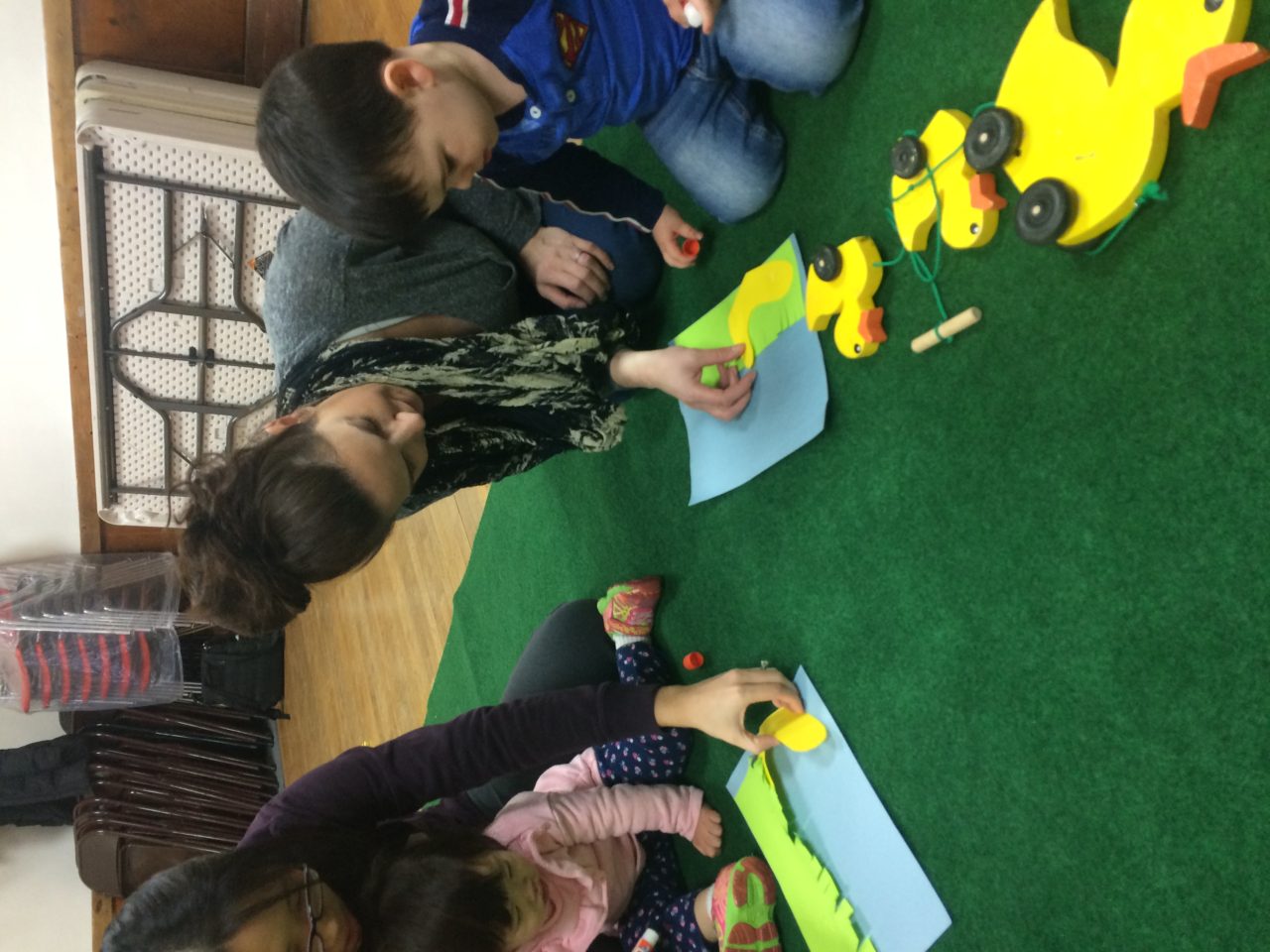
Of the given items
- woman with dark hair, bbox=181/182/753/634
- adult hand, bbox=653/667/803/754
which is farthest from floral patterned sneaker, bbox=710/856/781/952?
woman with dark hair, bbox=181/182/753/634

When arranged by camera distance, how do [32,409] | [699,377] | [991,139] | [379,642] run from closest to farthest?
[991,139], [699,377], [32,409], [379,642]

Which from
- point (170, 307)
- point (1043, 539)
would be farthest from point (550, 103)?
point (170, 307)

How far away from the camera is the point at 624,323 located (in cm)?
106

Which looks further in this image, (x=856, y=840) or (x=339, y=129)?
(x=856, y=840)

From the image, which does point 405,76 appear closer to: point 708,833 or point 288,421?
point 288,421

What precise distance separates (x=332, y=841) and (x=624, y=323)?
2.18ft

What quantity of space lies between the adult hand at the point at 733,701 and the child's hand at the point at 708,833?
0.42ft

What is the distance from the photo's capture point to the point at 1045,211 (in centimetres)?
58

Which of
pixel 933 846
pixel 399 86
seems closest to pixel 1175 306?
pixel 933 846

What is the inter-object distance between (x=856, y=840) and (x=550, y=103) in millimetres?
732

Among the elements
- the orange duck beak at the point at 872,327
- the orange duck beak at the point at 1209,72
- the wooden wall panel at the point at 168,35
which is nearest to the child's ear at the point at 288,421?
the orange duck beak at the point at 872,327

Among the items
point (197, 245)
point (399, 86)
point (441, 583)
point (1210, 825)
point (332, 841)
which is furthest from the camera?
point (441, 583)

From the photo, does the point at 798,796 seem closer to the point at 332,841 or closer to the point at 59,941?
the point at 332,841

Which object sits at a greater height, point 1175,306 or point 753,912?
point 1175,306
